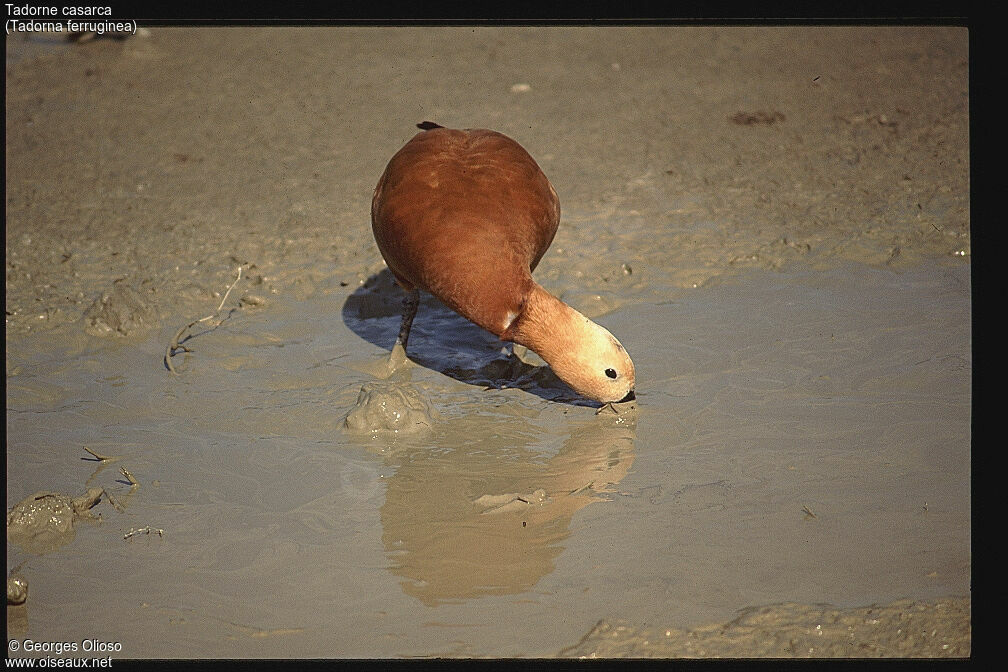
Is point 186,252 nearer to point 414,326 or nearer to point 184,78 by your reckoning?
point 414,326

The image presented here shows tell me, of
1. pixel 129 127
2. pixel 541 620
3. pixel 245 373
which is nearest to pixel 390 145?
pixel 129 127

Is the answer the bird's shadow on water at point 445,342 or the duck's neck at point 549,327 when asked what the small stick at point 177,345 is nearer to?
the bird's shadow on water at point 445,342

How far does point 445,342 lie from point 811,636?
2.69 meters

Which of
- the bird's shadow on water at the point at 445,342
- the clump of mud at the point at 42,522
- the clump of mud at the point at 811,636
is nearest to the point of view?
the clump of mud at the point at 811,636

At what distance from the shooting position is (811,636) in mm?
2619

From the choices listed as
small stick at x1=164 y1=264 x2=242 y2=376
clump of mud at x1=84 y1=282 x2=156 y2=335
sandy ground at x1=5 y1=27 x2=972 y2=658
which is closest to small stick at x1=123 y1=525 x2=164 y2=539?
sandy ground at x1=5 y1=27 x2=972 y2=658

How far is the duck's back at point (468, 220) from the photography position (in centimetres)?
383

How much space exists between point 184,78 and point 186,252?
3149mm

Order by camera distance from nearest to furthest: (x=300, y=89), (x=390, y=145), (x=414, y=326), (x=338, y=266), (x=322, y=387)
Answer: (x=322, y=387), (x=414, y=326), (x=338, y=266), (x=390, y=145), (x=300, y=89)

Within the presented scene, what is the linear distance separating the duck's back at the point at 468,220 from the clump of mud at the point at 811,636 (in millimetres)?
1494

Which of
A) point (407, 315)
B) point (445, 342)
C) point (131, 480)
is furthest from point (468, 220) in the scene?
point (131, 480)

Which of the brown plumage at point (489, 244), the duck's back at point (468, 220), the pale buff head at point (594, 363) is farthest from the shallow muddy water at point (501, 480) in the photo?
the duck's back at point (468, 220)

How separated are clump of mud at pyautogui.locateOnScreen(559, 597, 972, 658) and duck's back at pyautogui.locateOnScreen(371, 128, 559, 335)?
149cm

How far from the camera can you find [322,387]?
4414mm
